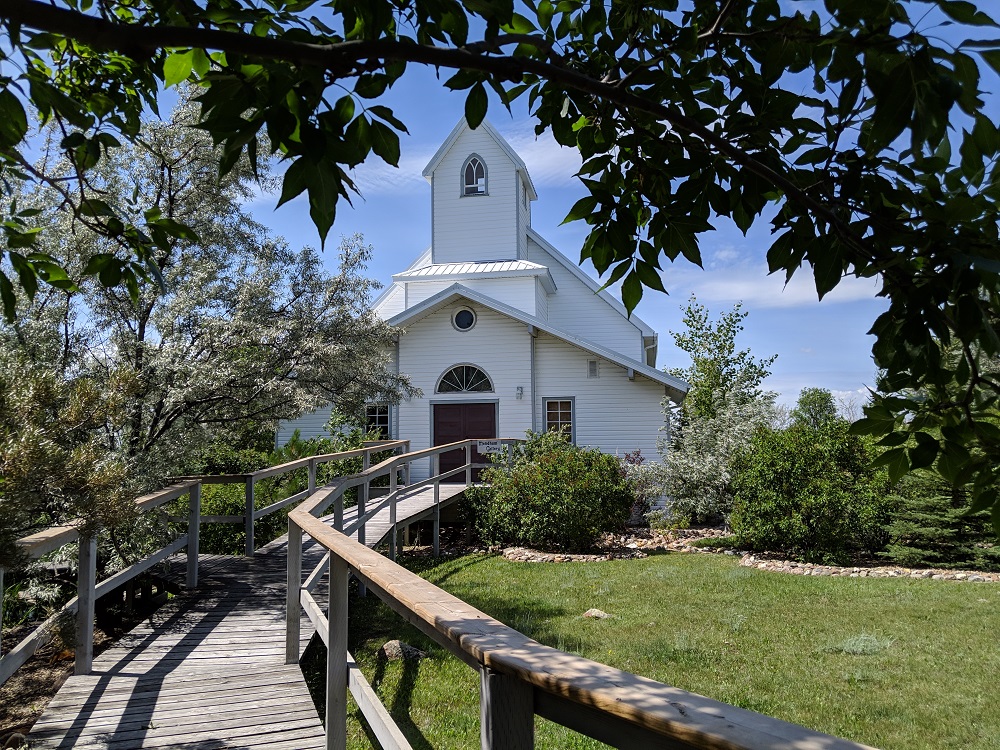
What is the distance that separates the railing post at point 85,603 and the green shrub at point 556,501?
9.17 m

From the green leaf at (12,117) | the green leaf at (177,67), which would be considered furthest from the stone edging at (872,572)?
the green leaf at (12,117)

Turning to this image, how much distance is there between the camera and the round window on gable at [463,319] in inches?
767

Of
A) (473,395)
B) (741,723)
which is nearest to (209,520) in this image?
(741,723)

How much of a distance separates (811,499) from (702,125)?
36.2 ft

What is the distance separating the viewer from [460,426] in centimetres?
1942

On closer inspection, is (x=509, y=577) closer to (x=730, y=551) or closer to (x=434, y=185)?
(x=730, y=551)

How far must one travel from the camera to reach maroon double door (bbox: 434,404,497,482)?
760 inches

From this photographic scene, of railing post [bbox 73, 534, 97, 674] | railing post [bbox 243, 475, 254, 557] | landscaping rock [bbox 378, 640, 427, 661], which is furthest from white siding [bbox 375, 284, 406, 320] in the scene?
railing post [bbox 73, 534, 97, 674]

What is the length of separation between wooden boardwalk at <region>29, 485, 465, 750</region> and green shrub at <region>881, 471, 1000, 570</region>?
32.1 ft

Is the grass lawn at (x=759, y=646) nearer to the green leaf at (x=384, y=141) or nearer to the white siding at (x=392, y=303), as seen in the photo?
the green leaf at (x=384, y=141)

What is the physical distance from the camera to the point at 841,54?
1.69 metres

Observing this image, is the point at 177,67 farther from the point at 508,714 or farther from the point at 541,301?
the point at 541,301

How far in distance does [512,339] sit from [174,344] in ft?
38.7

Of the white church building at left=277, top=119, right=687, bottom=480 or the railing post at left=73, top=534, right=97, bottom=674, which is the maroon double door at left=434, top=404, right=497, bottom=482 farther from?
the railing post at left=73, top=534, right=97, bottom=674
